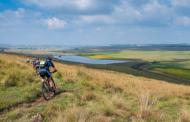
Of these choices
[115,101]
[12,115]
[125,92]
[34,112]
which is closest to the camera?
[12,115]

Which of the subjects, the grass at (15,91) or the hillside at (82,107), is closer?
the hillside at (82,107)

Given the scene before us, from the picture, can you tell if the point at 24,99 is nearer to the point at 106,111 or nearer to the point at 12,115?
the point at 12,115

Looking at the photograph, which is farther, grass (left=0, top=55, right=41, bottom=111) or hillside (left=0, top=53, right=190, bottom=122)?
grass (left=0, top=55, right=41, bottom=111)

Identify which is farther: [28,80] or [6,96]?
[28,80]

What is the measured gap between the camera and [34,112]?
4.99 meters

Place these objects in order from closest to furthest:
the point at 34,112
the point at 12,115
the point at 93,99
A: the point at 12,115, the point at 34,112, the point at 93,99

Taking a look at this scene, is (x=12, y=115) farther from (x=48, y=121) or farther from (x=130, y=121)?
(x=130, y=121)

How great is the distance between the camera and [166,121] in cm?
479

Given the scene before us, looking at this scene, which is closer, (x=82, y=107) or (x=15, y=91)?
(x=82, y=107)

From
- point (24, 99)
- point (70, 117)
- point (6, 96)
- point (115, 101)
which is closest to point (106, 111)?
point (115, 101)

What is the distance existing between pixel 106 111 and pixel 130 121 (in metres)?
0.95

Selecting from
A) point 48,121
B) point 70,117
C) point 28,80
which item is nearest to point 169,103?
point 70,117

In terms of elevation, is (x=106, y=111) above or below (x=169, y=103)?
above

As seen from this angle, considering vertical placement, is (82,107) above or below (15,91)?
below
